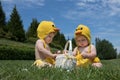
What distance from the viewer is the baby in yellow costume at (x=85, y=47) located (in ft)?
25.9

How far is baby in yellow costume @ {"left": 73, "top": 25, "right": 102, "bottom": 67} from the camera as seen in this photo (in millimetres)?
7898

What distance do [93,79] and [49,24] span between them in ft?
13.7

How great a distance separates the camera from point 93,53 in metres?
7.97

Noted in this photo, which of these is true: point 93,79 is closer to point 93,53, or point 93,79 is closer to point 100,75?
point 100,75

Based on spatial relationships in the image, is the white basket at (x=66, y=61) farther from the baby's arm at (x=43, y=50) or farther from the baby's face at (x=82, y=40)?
the baby's face at (x=82, y=40)

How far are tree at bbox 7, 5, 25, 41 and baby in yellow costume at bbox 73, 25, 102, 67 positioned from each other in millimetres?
50961

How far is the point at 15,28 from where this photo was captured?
5941 cm

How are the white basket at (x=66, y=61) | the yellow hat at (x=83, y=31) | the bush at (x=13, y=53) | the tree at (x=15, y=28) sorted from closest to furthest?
the white basket at (x=66, y=61)
the yellow hat at (x=83, y=31)
the bush at (x=13, y=53)
the tree at (x=15, y=28)

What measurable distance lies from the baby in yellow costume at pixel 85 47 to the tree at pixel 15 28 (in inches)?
2006

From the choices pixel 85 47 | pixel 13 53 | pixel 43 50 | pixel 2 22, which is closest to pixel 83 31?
pixel 85 47

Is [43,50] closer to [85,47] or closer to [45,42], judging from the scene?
[45,42]

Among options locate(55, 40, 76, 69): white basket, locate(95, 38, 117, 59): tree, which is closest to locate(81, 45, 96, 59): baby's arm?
locate(55, 40, 76, 69): white basket

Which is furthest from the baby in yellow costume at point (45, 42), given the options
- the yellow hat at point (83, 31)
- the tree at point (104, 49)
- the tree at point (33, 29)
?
the tree at point (33, 29)

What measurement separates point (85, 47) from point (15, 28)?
170ft
